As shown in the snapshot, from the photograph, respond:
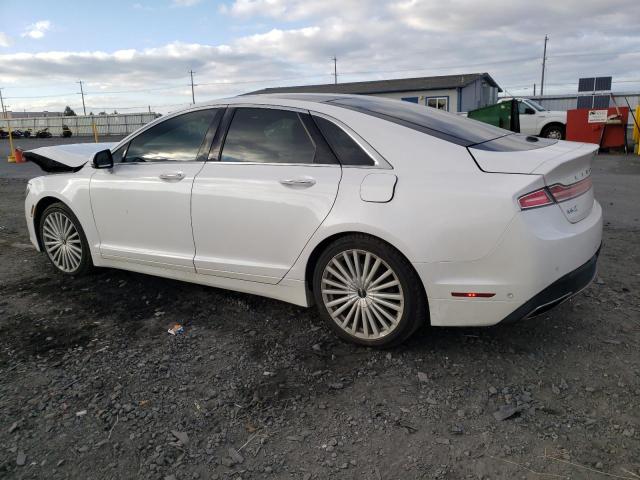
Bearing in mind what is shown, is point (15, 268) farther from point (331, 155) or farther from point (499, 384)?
point (499, 384)

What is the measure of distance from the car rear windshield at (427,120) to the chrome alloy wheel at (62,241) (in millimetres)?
2701

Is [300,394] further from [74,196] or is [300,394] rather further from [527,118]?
[527,118]

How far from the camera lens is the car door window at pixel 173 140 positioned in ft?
12.7

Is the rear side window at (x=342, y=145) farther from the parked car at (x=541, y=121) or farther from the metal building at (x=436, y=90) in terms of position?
the metal building at (x=436, y=90)

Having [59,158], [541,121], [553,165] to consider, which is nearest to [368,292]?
[553,165]

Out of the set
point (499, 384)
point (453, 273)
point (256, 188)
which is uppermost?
point (256, 188)

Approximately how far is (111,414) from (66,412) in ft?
0.81

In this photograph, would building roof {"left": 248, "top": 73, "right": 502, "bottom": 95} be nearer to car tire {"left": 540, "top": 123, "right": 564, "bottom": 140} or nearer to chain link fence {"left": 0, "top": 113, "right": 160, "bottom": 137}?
chain link fence {"left": 0, "top": 113, "right": 160, "bottom": 137}

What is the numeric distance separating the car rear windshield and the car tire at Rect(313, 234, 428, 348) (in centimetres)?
78

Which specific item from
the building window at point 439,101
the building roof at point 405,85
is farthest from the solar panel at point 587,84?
the building window at point 439,101

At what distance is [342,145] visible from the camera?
3.23 m

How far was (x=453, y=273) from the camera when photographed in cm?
284

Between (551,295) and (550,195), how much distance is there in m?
0.54

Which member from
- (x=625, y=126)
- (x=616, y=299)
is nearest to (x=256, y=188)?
(x=616, y=299)
